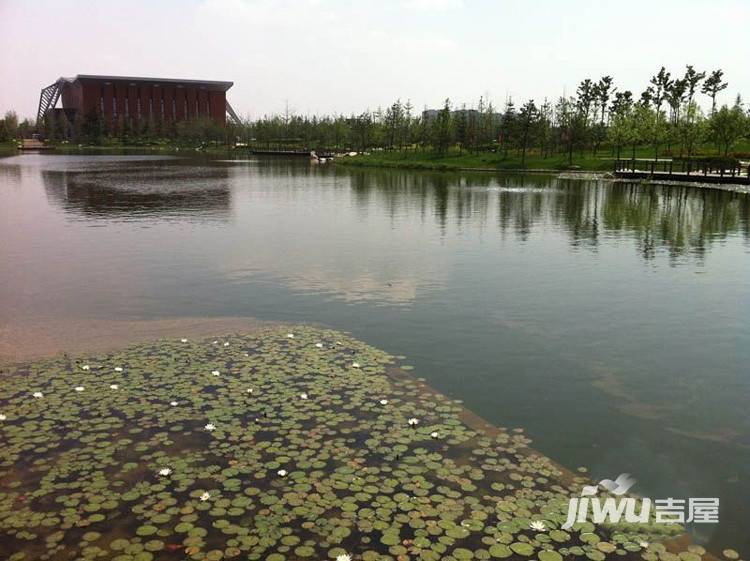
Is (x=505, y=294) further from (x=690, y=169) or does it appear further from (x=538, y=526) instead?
(x=690, y=169)

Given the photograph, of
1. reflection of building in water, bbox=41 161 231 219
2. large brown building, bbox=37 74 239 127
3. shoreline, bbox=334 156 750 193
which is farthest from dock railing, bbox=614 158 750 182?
large brown building, bbox=37 74 239 127

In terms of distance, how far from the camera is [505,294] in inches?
666

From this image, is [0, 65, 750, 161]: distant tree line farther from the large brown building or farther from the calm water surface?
the calm water surface

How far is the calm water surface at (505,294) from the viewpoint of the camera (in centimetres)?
944

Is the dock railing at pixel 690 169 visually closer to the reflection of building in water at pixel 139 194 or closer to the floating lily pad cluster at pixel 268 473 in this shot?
the reflection of building in water at pixel 139 194

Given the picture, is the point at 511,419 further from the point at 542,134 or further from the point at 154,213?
the point at 542,134

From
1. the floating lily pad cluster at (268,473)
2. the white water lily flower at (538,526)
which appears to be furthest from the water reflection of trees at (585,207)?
the white water lily flower at (538,526)

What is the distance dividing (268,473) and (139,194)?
38.9 meters

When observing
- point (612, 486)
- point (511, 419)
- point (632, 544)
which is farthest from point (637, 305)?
point (632, 544)

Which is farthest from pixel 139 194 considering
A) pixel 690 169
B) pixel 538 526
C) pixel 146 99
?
pixel 146 99

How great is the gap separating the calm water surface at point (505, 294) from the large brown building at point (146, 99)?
15561 centimetres

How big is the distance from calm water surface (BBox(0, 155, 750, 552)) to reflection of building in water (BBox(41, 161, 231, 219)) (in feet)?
1.55

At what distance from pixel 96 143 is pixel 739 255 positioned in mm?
166275

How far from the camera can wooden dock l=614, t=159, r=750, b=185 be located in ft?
184
